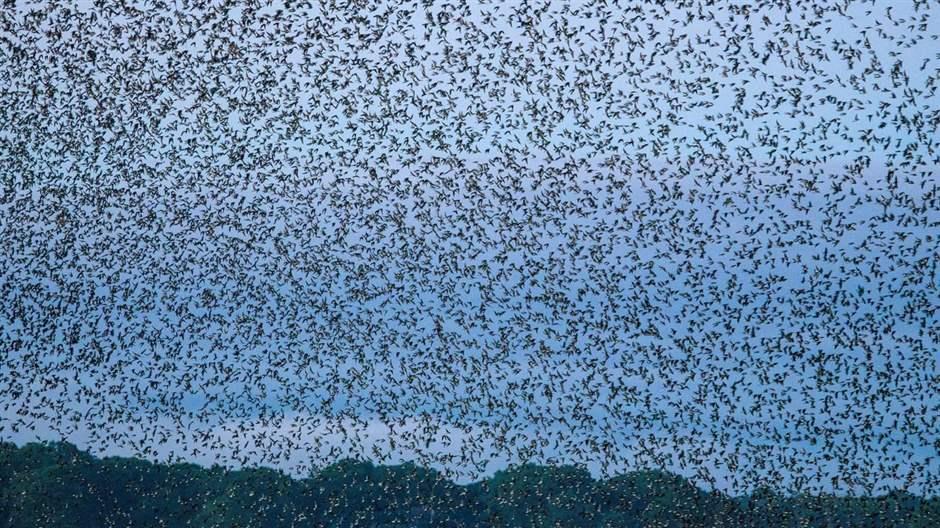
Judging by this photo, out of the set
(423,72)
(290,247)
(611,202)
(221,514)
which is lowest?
(221,514)

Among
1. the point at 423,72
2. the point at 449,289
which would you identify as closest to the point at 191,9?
the point at 423,72

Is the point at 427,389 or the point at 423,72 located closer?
the point at 423,72

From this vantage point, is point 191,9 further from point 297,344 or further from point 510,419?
point 510,419

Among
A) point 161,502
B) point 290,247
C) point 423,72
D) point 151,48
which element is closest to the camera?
point 423,72

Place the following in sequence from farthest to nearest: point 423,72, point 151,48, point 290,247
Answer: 1. point 290,247
2. point 151,48
3. point 423,72

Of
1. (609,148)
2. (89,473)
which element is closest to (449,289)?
(609,148)

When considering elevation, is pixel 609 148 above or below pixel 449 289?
above

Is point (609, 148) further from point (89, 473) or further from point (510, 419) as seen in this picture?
point (89, 473)
